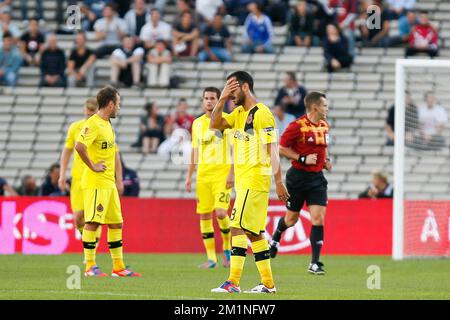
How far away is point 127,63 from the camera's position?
27.7m

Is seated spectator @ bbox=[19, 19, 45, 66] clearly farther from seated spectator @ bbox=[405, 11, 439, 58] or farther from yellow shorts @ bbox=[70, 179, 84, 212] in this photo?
yellow shorts @ bbox=[70, 179, 84, 212]

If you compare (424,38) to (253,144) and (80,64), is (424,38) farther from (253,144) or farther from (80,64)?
(253,144)

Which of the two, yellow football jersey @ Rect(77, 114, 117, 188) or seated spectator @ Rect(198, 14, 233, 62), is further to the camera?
seated spectator @ Rect(198, 14, 233, 62)

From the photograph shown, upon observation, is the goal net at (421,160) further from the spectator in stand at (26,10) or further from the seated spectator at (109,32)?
the spectator in stand at (26,10)

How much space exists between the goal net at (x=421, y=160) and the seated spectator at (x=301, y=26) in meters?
5.43

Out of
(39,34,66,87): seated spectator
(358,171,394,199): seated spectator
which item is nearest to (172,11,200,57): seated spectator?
(39,34,66,87): seated spectator

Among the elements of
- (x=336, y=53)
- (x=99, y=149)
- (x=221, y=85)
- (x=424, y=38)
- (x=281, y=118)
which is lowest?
(x=281, y=118)

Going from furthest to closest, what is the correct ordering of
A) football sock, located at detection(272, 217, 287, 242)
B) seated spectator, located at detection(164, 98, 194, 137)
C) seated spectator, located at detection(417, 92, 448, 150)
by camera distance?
seated spectator, located at detection(164, 98, 194, 137)
seated spectator, located at detection(417, 92, 448, 150)
football sock, located at detection(272, 217, 287, 242)

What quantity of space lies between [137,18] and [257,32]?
2765 millimetres

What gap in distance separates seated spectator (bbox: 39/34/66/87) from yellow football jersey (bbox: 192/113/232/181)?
9.47 m

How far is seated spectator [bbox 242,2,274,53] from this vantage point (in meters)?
27.8

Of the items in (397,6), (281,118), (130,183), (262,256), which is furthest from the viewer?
(397,6)

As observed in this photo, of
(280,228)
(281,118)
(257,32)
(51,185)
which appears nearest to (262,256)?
(280,228)

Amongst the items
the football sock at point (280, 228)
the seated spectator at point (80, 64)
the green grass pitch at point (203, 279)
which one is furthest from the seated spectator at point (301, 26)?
the football sock at point (280, 228)
